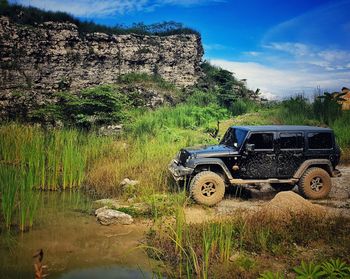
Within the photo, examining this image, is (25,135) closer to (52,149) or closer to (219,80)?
(52,149)

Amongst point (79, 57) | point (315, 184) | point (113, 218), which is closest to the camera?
point (113, 218)

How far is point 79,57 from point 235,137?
19.8 m

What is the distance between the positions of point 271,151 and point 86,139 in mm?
7077

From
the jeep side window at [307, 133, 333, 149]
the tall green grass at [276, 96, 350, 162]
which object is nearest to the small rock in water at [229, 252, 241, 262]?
the jeep side window at [307, 133, 333, 149]

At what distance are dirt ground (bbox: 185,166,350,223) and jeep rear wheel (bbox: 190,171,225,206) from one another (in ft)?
0.68

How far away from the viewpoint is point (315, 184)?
912 centimetres

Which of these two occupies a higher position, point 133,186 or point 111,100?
point 111,100

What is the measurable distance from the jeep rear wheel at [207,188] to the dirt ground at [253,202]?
21 centimetres

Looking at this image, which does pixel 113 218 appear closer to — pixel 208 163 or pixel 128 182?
pixel 128 182

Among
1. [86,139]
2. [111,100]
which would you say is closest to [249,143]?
[86,139]

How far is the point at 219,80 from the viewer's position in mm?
29422

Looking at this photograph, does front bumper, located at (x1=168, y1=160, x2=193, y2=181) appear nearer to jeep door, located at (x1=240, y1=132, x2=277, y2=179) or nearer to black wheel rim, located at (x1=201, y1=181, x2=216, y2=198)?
black wheel rim, located at (x1=201, y1=181, x2=216, y2=198)

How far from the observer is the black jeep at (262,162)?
8461 millimetres

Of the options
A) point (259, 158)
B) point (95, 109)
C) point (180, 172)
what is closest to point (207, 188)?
point (180, 172)
